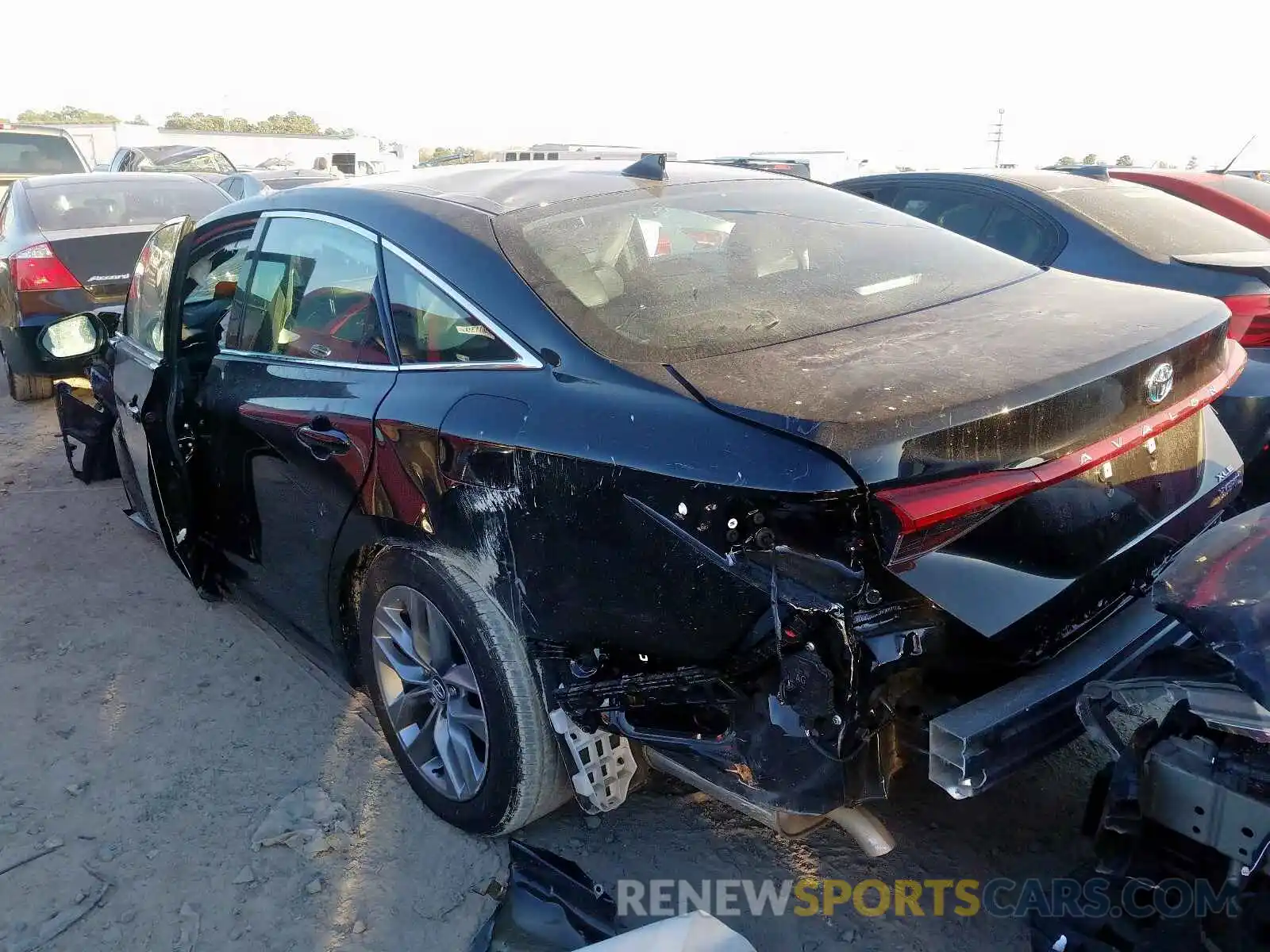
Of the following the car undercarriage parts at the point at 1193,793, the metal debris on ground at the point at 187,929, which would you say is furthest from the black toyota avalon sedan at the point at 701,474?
the metal debris on ground at the point at 187,929

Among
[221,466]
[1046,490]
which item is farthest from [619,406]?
[221,466]

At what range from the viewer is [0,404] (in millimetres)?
7621

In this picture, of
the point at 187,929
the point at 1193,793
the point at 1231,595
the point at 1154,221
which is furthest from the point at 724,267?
the point at 1154,221

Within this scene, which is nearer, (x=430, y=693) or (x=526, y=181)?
(x=430, y=693)

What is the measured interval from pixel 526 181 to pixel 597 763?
1.69m

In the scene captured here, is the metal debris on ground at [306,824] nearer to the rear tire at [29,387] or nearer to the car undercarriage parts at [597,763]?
the car undercarriage parts at [597,763]

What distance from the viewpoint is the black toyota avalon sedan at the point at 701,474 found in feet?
5.97

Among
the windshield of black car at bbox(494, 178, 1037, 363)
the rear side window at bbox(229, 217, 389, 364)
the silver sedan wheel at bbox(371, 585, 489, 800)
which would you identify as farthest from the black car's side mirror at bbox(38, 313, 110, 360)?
the windshield of black car at bbox(494, 178, 1037, 363)

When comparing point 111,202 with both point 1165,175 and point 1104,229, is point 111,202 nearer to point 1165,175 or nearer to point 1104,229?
point 1104,229

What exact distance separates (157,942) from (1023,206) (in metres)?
4.98

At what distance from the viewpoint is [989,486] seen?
1.82 m

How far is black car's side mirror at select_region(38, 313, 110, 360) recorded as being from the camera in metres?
4.16

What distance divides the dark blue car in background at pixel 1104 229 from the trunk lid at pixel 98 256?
5.15m

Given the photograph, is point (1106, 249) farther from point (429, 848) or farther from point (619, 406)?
point (429, 848)
